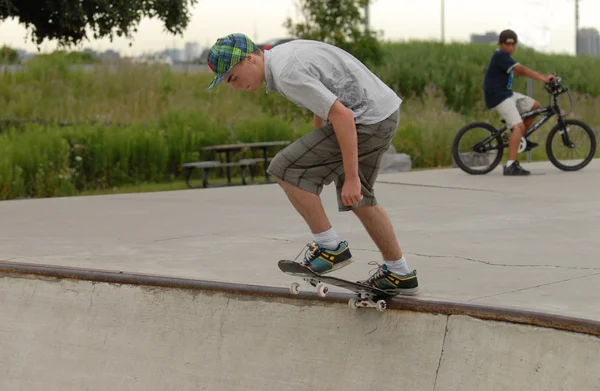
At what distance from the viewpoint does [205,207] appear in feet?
33.2

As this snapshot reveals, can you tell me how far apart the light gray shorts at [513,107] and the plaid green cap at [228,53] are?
8.29 metres

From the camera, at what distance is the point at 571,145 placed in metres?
12.9

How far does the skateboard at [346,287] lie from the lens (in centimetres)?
467

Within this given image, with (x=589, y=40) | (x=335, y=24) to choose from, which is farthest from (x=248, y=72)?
(x=589, y=40)

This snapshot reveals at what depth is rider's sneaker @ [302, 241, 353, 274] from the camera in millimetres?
4848

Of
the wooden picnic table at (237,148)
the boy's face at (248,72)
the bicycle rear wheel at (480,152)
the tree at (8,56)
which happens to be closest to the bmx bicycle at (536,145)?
the bicycle rear wheel at (480,152)

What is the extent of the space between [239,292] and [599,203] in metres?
5.55

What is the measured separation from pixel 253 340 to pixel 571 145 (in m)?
8.96

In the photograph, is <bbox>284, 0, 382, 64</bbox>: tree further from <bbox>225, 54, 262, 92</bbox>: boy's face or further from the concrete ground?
<bbox>225, 54, 262, 92</bbox>: boy's face

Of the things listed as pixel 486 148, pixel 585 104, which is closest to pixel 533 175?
pixel 486 148

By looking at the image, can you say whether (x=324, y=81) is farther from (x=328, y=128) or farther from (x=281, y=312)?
(x=281, y=312)

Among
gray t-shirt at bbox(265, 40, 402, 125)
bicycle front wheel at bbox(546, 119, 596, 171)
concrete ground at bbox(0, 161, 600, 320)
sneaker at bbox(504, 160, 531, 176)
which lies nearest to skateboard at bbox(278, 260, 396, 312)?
concrete ground at bbox(0, 161, 600, 320)

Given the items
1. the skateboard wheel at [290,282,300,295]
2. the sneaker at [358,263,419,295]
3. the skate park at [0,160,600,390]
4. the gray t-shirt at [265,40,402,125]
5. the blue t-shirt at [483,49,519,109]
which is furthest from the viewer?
the blue t-shirt at [483,49,519,109]

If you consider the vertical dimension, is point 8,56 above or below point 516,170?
above
